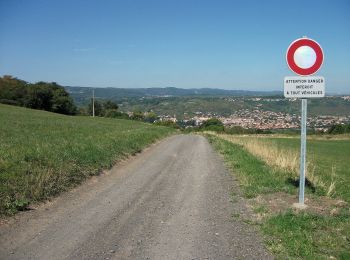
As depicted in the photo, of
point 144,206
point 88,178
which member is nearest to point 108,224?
point 144,206

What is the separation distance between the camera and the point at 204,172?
46.0 ft

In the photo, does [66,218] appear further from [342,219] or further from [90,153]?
[90,153]

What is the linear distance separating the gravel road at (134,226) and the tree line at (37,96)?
86.6 metres

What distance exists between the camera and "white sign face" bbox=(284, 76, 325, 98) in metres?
8.29

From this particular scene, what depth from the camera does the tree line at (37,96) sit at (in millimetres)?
93062

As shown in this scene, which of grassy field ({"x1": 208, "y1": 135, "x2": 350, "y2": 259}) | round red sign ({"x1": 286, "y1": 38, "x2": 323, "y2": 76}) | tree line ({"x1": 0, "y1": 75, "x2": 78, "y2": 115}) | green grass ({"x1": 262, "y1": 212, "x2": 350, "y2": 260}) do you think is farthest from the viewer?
tree line ({"x1": 0, "y1": 75, "x2": 78, "y2": 115})

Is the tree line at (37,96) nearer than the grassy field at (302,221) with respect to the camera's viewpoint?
No

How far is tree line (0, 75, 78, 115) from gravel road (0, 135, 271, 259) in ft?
284

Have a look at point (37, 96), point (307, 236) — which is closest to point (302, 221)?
point (307, 236)

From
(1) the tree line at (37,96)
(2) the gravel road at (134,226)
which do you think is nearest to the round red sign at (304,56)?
(2) the gravel road at (134,226)

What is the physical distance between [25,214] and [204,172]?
7.48 m

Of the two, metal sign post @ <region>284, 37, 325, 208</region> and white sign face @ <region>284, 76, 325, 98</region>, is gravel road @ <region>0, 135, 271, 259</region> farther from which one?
white sign face @ <region>284, 76, 325, 98</region>

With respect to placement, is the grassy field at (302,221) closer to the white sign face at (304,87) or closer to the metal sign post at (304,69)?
the metal sign post at (304,69)

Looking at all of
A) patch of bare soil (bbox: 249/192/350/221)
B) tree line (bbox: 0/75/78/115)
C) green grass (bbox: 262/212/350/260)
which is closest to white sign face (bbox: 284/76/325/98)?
patch of bare soil (bbox: 249/192/350/221)
